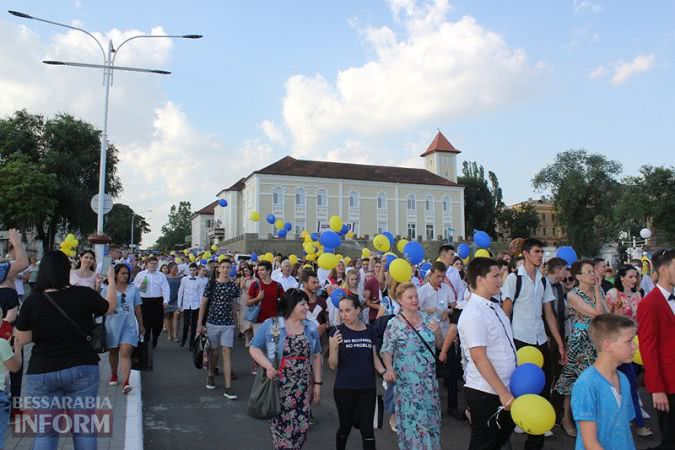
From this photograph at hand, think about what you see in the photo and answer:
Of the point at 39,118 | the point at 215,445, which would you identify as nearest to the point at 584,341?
the point at 215,445

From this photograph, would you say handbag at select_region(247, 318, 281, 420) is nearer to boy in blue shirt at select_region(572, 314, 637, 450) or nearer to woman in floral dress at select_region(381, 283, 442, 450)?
woman in floral dress at select_region(381, 283, 442, 450)

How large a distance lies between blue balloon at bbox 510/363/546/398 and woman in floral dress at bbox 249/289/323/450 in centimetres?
185

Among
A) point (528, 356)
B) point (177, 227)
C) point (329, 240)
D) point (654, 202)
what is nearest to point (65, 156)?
point (329, 240)

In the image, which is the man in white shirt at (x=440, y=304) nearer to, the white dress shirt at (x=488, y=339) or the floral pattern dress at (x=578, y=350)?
the floral pattern dress at (x=578, y=350)

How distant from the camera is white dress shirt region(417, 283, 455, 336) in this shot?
7.52 m

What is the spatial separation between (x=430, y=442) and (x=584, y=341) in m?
2.58

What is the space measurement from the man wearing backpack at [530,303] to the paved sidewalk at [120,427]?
4164 millimetres

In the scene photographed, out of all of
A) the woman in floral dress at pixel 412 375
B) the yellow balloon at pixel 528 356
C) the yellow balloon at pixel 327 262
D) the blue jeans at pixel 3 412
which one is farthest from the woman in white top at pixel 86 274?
the yellow balloon at pixel 327 262

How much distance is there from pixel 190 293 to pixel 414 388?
8.68m

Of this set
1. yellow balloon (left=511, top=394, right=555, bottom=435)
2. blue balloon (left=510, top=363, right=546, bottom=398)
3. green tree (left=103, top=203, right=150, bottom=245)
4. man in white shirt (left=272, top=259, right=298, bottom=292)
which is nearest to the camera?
yellow balloon (left=511, top=394, right=555, bottom=435)

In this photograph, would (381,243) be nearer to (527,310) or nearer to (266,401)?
(527,310)

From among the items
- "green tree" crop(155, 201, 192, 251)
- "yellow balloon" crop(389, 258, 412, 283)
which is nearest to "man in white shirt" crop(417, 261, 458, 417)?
"yellow balloon" crop(389, 258, 412, 283)

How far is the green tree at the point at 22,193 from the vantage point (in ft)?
115

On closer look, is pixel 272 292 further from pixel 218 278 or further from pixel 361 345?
pixel 361 345
